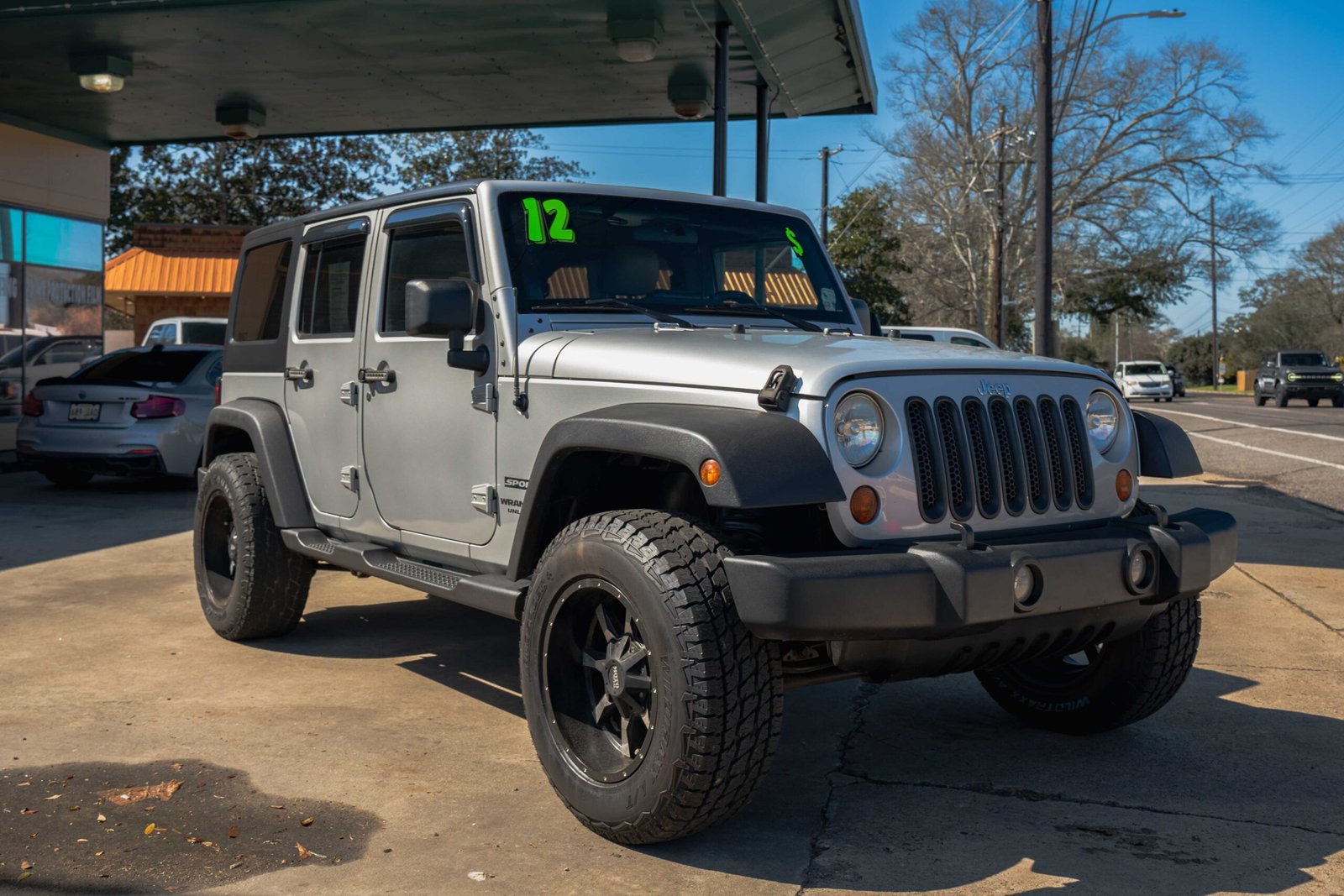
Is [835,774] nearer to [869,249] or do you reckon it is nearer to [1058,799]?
[1058,799]

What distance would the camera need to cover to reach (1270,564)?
9.02 meters

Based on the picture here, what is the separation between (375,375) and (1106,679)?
300 centimetres

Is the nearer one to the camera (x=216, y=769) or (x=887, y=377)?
(x=887, y=377)

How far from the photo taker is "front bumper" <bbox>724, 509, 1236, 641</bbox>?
335 centimetres

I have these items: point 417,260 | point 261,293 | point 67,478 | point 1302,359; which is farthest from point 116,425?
point 1302,359

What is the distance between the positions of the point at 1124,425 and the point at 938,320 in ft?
172

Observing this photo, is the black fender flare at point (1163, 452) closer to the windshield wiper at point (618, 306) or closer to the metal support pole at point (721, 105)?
the windshield wiper at point (618, 306)

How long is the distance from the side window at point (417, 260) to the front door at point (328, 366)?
207mm

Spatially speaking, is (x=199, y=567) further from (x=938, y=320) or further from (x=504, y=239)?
(x=938, y=320)

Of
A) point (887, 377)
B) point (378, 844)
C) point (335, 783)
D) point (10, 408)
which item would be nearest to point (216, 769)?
point (335, 783)

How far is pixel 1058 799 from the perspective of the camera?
424cm

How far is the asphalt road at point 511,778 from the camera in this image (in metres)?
3.61

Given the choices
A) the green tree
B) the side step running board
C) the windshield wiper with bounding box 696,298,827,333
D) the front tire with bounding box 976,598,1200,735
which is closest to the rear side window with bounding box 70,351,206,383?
the side step running board

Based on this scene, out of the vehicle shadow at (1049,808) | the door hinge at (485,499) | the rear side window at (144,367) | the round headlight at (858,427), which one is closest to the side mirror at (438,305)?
the door hinge at (485,499)
